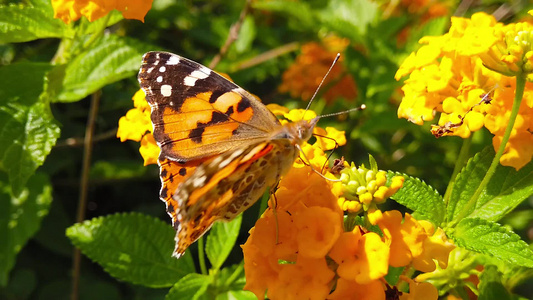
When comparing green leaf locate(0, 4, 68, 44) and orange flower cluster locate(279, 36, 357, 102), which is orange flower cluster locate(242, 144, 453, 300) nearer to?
green leaf locate(0, 4, 68, 44)

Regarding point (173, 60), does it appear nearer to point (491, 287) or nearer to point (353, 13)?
point (491, 287)

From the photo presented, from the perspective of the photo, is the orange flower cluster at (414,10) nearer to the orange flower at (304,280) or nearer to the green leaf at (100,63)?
the green leaf at (100,63)

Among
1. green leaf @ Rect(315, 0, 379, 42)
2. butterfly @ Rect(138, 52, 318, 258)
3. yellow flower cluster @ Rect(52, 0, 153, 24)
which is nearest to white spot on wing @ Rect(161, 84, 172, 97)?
butterfly @ Rect(138, 52, 318, 258)

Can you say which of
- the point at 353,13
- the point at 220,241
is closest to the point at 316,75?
the point at 353,13

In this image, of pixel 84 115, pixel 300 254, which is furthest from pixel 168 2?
pixel 300 254

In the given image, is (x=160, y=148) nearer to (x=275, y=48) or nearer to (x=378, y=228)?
(x=378, y=228)
